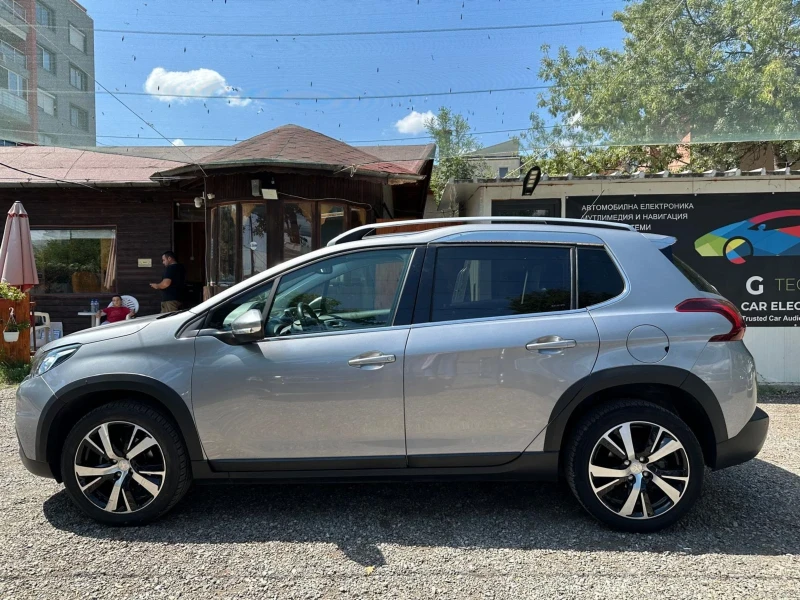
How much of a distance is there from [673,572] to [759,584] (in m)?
0.38

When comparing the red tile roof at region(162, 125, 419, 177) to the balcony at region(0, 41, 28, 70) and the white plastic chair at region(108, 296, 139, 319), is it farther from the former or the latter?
the white plastic chair at region(108, 296, 139, 319)

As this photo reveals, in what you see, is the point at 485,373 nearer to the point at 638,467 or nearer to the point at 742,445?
the point at 638,467

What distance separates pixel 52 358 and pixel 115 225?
27.6ft

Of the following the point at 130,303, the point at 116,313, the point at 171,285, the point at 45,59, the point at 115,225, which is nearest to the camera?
the point at 45,59

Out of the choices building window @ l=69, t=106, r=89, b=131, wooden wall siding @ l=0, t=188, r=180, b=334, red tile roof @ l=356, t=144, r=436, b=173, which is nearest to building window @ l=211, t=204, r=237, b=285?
building window @ l=69, t=106, r=89, b=131

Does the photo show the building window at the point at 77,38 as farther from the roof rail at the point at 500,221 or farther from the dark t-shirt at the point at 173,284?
the roof rail at the point at 500,221

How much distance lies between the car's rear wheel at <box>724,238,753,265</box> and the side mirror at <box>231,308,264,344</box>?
21.3 ft

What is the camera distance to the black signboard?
7027 millimetres

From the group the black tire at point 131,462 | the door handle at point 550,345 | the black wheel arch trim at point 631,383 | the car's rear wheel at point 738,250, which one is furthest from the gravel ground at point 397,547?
the car's rear wheel at point 738,250

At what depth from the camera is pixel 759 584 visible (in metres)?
2.67

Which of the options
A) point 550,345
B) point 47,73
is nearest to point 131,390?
point 550,345

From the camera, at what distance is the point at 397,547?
9.87 ft

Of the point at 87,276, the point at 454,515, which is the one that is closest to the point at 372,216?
the point at 87,276

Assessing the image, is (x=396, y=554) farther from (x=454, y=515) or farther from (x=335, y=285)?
(x=335, y=285)
